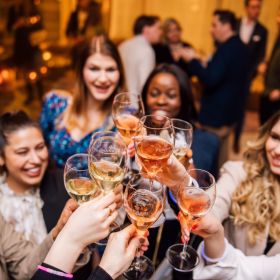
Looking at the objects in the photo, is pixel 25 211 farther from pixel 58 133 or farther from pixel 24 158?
pixel 58 133

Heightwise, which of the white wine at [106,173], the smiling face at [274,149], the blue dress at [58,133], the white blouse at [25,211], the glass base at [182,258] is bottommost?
the white blouse at [25,211]

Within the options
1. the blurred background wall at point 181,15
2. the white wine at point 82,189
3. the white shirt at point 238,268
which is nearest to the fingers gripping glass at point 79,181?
the white wine at point 82,189

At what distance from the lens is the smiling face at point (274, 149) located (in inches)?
68.6

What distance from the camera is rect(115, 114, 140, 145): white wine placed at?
1511mm

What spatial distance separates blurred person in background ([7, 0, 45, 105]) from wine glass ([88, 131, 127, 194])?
3.97 metres

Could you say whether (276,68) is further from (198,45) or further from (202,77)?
(198,45)

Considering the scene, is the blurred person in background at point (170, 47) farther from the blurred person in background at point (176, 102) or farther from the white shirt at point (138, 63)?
the blurred person in background at point (176, 102)

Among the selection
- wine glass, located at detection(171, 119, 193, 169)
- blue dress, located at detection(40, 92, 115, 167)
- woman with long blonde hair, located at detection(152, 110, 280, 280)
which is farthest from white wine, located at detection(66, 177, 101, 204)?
blue dress, located at detection(40, 92, 115, 167)

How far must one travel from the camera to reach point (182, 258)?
4.87 ft

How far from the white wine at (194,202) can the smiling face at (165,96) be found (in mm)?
1047

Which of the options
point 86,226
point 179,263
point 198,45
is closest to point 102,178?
point 86,226

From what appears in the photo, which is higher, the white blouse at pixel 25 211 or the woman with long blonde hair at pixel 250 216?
the woman with long blonde hair at pixel 250 216

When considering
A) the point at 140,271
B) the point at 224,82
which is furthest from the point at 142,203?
the point at 224,82

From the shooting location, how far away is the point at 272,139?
5.87ft
